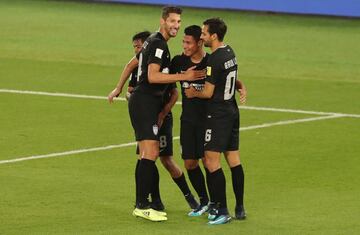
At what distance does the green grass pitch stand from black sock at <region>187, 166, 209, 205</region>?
0.33 metres

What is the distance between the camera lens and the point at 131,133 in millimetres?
18766

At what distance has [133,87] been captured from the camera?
45.5 feet

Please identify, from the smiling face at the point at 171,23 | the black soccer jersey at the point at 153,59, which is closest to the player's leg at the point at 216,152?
the black soccer jersey at the point at 153,59

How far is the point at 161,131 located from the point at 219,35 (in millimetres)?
1389

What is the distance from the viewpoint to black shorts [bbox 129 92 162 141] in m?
13.0

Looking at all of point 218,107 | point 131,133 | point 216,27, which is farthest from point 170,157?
point 131,133

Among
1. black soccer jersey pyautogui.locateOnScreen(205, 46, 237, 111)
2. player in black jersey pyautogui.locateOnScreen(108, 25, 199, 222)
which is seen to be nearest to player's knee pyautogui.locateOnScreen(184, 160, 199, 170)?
player in black jersey pyautogui.locateOnScreen(108, 25, 199, 222)

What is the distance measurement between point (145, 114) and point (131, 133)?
5717mm

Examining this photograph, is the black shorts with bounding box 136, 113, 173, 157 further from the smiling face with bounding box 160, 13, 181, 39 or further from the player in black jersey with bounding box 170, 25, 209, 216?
the smiling face with bounding box 160, 13, 181, 39

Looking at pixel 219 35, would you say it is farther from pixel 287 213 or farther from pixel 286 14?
pixel 286 14

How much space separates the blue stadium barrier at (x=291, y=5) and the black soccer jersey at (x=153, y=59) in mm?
21222

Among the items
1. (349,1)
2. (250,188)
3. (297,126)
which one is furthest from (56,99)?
(349,1)

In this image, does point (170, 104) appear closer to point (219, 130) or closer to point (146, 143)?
point (146, 143)

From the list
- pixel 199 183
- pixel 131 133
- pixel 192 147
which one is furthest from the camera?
pixel 131 133
